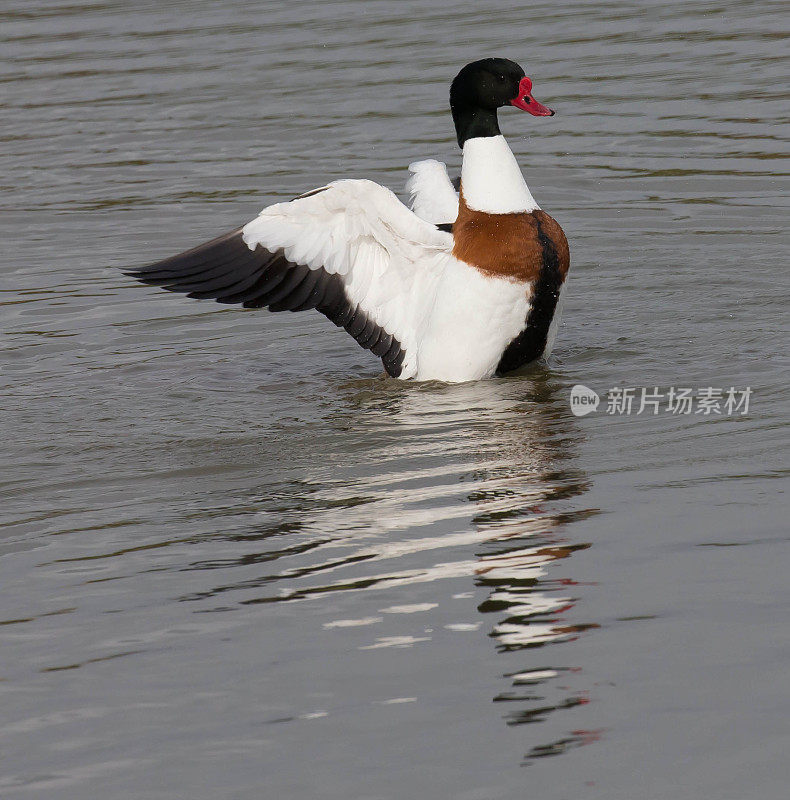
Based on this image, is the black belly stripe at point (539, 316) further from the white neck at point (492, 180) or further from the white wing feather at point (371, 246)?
the white wing feather at point (371, 246)

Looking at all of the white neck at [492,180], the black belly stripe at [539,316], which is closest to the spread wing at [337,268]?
the white neck at [492,180]

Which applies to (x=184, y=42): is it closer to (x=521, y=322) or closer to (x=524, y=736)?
(x=521, y=322)

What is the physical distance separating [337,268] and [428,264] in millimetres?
441

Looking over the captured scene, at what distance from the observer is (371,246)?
7.30 m

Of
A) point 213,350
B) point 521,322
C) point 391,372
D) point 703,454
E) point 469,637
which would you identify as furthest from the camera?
point 213,350

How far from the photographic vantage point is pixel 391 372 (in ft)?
25.0

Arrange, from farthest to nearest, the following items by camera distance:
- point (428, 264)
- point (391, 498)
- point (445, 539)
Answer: point (428, 264) → point (391, 498) → point (445, 539)

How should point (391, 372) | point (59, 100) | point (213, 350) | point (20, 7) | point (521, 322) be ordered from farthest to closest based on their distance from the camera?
point (20, 7) → point (59, 100) → point (213, 350) → point (391, 372) → point (521, 322)

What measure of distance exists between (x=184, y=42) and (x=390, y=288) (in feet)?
28.5

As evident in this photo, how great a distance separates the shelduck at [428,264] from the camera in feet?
22.9

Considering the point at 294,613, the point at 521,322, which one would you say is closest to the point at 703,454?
the point at 521,322

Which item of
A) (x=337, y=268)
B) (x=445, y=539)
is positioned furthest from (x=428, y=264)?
(x=445, y=539)

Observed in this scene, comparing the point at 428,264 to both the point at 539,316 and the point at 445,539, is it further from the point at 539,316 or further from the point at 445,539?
the point at 445,539

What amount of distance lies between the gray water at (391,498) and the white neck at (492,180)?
861mm
